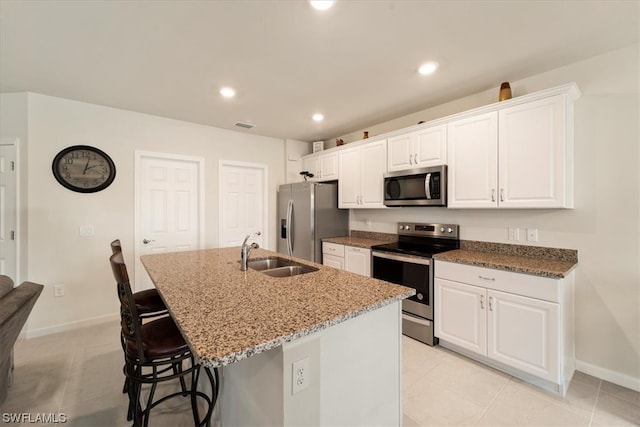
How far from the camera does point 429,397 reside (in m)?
1.98

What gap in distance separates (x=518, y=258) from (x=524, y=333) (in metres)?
0.66

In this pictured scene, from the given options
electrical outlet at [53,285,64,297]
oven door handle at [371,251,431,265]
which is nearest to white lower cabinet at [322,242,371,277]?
oven door handle at [371,251,431,265]

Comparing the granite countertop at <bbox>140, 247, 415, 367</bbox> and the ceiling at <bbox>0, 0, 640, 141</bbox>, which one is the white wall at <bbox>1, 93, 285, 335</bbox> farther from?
the granite countertop at <bbox>140, 247, 415, 367</bbox>

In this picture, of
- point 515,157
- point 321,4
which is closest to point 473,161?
point 515,157

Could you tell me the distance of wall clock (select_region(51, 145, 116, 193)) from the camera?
2979mm

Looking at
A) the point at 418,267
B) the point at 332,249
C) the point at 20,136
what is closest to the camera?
the point at 418,267

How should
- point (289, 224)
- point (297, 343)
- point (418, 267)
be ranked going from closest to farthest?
1. point (297, 343)
2. point (418, 267)
3. point (289, 224)

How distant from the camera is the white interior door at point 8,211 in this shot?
9.21 feet

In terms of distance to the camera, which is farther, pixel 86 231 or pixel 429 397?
pixel 86 231

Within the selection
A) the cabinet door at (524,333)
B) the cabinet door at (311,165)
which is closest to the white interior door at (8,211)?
the cabinet door at (311,165)

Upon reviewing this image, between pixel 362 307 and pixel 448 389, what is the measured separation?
148 cm

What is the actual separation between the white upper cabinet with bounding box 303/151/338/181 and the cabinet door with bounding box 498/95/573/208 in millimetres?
2166

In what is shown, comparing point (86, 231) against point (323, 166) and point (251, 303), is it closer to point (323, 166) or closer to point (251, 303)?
point (251, 303)

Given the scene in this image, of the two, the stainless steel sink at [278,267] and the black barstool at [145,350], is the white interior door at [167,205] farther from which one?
the black barstool at [145,350]
